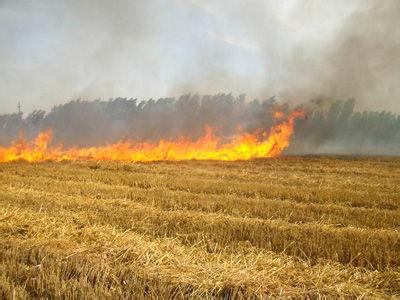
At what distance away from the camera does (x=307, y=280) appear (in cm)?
632

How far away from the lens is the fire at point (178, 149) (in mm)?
38662

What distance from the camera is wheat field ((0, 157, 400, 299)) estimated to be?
18.4 ft

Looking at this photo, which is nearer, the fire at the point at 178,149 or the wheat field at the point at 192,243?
the wheat field at the point at 192,243

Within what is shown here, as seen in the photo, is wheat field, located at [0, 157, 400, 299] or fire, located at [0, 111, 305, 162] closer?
wheat field, located at [0, 157, 400, 299]

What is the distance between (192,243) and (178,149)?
1389 inches

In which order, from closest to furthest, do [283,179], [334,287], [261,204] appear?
[334,287] → [261,204] → [283,179]

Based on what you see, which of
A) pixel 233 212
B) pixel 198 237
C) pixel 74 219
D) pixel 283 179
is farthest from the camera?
pixel 283 179

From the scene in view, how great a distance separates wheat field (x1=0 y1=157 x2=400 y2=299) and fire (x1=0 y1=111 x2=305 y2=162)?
22488mm

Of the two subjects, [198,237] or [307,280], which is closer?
[307,280]

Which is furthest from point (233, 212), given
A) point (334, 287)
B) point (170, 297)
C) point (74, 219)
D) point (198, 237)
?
point (170, 297)

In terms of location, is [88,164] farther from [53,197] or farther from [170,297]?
[170,297]

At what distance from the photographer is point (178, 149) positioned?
4419 centimetres

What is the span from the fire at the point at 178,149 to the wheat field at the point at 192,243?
22488 mm

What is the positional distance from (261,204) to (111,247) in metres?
7.05
